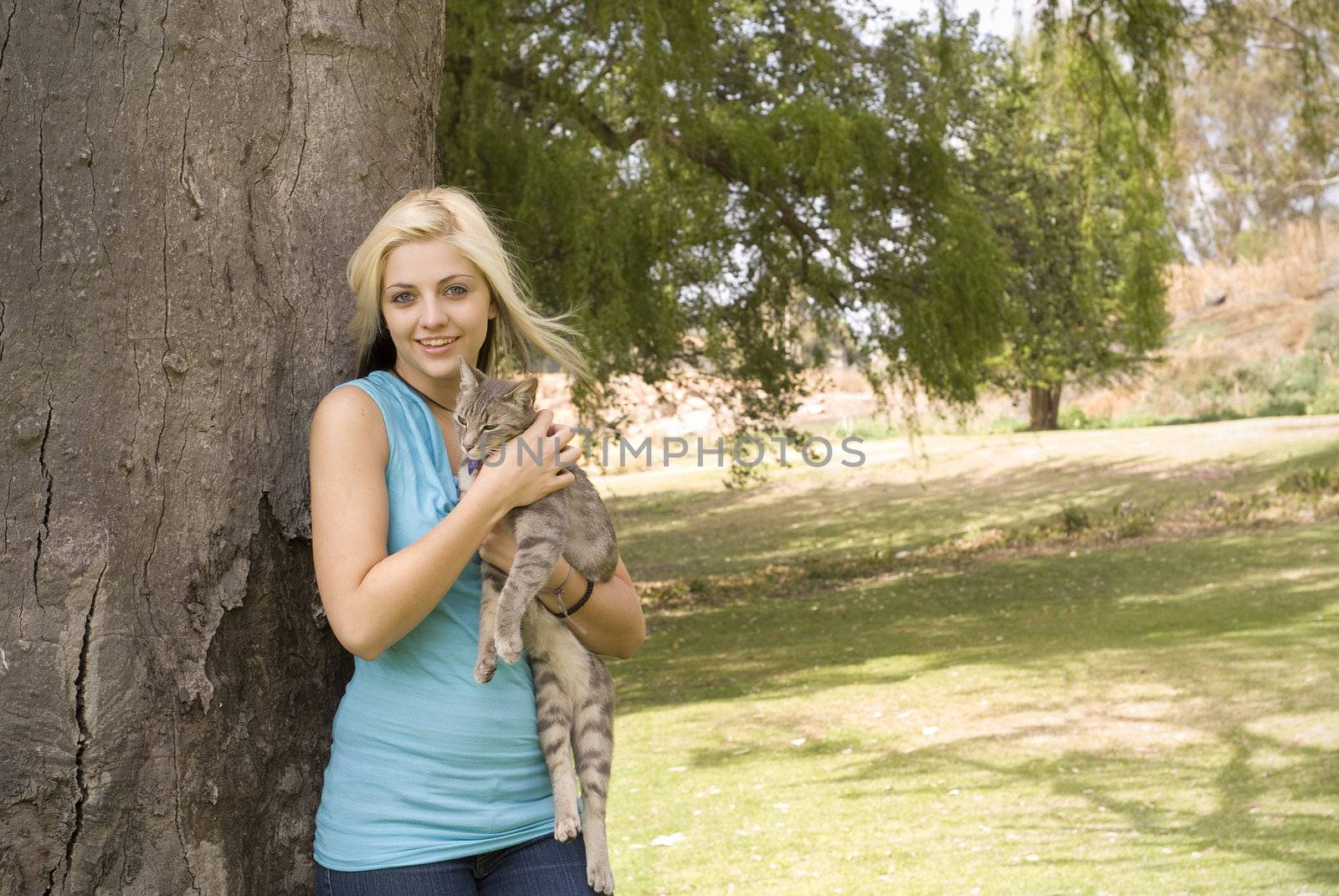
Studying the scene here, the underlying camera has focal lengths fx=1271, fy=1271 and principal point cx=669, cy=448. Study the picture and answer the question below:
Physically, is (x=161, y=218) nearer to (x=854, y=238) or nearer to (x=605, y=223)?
(x=605, y=223)

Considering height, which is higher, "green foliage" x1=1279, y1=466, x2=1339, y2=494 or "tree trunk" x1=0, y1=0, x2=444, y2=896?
"tree trunk" x1=0, y1=0, x2=444, y2=896

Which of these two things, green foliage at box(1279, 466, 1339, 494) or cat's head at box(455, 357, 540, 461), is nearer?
cat's head at box(455, 357, 540, 461)

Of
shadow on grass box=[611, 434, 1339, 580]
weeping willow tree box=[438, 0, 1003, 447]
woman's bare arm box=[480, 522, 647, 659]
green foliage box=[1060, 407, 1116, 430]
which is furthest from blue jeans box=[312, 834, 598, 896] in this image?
green foliage box=[1060, 407, 1116, 430]

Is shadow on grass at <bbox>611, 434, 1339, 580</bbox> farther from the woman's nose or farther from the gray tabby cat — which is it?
the woman's nose

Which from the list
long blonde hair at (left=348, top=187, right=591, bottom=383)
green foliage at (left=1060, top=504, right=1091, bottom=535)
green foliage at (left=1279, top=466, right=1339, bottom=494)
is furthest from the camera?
green foliage at (left=1279, top=466, right=1339, bottom=494)

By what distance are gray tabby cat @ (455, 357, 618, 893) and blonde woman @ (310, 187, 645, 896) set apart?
0.04 m

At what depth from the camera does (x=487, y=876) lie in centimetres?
215

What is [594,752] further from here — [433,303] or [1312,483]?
[1312,483]

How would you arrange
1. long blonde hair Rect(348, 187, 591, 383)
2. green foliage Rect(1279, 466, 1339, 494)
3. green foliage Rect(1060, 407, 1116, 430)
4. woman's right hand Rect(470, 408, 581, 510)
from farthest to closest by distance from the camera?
green foliage Rect(1060, 407, 1116, 430)
green foliage Rect(1279, 466, 1339, 494)
long blonde hair Rect(348, 187, 591, 383)
woman's right hand Rect(470, 408, 581, 510)

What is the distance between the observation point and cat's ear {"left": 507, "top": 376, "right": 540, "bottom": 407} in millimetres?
2568

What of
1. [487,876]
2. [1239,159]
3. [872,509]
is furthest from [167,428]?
[1239,159]

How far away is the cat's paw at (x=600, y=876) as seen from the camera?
7.84 ft

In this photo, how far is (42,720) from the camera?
80.0 inches

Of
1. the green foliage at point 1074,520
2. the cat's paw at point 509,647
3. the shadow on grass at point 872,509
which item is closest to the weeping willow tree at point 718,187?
the green foliage at point 1074,520
